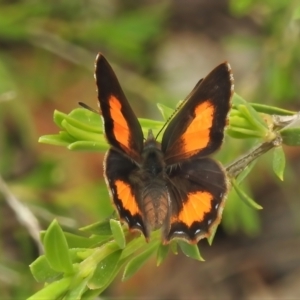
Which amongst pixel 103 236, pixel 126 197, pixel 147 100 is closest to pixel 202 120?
pixel 126 197

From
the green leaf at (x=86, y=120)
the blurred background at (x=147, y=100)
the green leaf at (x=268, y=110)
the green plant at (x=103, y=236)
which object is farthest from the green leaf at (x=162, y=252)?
the blurred background at (x=147, y=100)

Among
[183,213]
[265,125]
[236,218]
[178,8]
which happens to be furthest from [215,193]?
[178,8]

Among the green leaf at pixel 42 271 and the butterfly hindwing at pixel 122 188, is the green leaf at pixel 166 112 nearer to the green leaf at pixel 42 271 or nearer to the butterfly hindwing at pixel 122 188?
the butterfly hindwing at pixel 122 188

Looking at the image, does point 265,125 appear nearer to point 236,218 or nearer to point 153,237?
point 153,237

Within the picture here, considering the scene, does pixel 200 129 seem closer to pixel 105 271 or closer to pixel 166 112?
pixel 166 112

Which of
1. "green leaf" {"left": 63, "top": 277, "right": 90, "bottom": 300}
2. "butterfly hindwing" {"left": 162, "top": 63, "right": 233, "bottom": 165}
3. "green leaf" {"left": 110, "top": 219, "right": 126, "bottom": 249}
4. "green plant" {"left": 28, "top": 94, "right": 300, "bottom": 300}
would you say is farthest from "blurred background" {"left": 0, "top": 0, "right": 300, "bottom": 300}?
"green leaf" {"left": 110, "top": 219, "right": 126, "bottom": 249}

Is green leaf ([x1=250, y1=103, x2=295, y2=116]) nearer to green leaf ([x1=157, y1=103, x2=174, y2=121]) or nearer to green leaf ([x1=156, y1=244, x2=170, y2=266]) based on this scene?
green leaf ([x1=157, y1=103, x2=174, y2=121])
